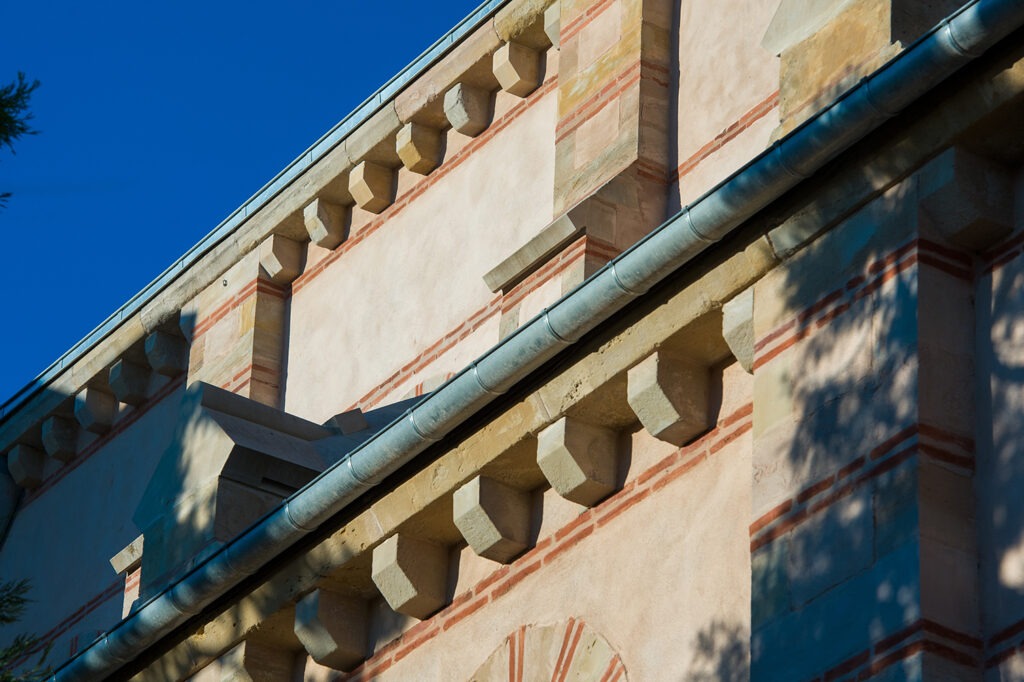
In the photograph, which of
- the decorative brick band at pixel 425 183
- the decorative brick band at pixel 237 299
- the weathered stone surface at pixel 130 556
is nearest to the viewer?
the decorative brick band at pixel 425 183

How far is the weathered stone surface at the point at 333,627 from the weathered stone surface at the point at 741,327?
2.53 m

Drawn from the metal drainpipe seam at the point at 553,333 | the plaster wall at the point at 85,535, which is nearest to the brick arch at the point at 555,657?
the metal drainpipe seam at the point at 553,333

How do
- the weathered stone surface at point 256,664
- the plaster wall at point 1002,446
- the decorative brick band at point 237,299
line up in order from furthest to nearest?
1. the decorative brick band at point 237,299
2. the weathered stone surface at point 256,664
3. the plaster wall at point 1002,446

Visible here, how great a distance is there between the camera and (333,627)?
10.7 metres

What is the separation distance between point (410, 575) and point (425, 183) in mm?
4022

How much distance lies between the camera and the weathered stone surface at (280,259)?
14734mm

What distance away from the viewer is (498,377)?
32.0ft

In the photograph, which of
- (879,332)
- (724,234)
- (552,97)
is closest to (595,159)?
(552,97)

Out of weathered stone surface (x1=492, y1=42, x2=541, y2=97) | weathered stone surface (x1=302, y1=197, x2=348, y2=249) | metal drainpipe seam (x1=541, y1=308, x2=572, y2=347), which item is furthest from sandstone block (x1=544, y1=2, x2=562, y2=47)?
metal drainpipe seam (x1=541, y1=308, x2=572, y2=347)

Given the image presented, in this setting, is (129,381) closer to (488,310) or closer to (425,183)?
(425,183)

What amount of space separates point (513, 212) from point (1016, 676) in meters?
5.88

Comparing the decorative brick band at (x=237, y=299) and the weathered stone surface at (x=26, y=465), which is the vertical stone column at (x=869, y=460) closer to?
the decorative brick band at (x=237, y=299)

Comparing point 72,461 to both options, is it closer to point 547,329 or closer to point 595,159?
point 595,159

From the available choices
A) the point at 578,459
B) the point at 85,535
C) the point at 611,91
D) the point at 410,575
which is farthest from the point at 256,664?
the point at 85,535
